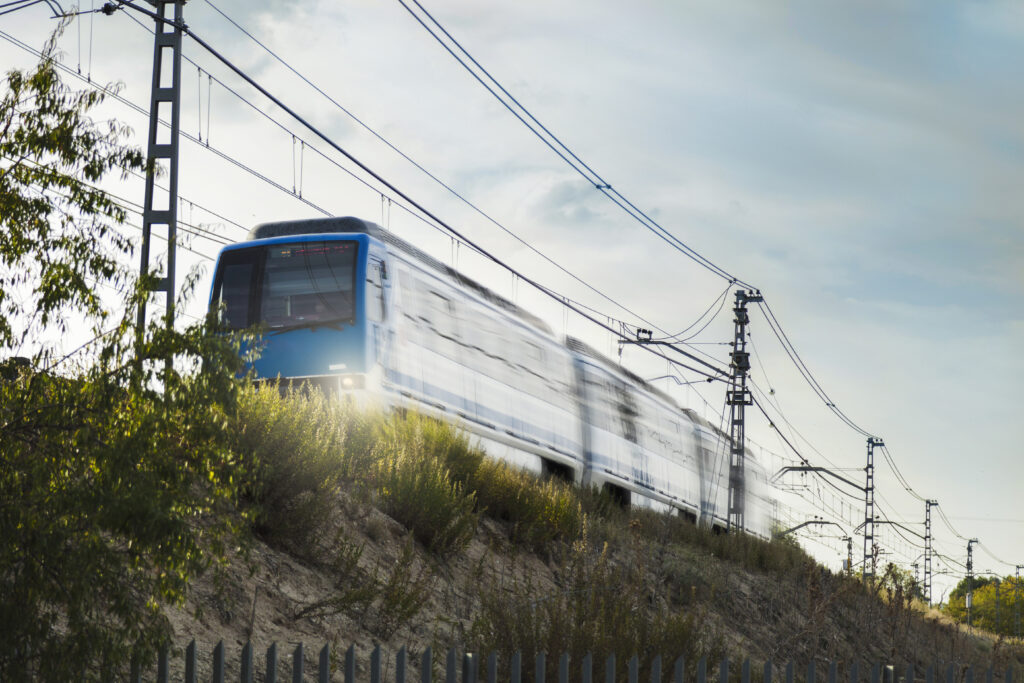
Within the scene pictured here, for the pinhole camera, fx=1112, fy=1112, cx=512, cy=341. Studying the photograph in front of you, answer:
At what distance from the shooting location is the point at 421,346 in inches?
612

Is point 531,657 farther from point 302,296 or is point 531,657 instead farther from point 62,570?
point 302,296

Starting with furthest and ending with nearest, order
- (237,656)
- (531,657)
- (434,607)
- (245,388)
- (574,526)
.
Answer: (574,526)
(434,607)
(531,657)
(237,656)
(245,388)

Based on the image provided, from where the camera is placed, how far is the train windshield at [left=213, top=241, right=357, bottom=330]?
14.6m

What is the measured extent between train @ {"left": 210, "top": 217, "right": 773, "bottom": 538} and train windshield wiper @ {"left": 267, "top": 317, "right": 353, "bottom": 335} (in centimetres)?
2

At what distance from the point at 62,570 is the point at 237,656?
2.70 meters

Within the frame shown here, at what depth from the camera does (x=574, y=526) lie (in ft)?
46.6

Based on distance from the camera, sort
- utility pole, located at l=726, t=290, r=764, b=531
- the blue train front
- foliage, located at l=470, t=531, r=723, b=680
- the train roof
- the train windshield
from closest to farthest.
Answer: foliage, located at l=470, t=531, r=723, b=680, the blue train front, the train windshield, the train roof, utility pole, located at l=726, t=290, r=764, b=531

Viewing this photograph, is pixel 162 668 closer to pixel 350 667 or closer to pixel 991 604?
pixel 350 667

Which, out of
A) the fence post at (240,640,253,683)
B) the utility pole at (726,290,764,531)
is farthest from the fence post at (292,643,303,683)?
the utility pole at (726,290,764,531)

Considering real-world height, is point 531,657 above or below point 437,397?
below

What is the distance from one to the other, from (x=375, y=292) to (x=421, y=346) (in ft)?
4.24

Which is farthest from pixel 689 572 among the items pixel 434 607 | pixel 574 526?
pixel 434 607

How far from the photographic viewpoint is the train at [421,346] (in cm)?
1445

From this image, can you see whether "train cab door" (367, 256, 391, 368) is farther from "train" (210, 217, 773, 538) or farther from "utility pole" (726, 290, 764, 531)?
"utility pole" (726, 290, 764, 531)
